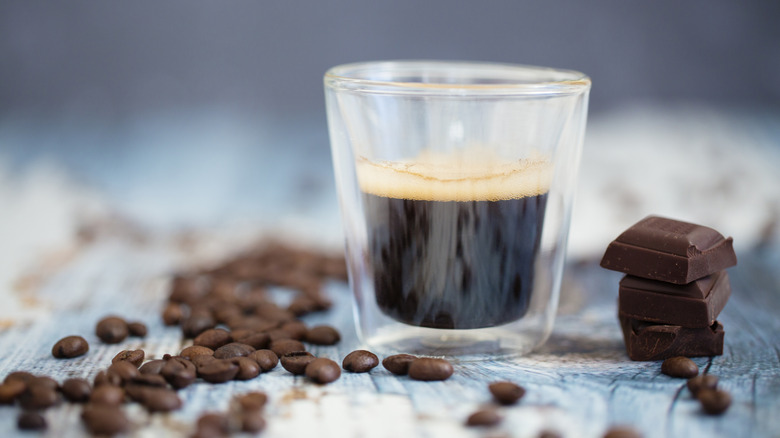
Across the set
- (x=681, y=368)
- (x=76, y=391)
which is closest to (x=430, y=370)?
(x=681, y=368)

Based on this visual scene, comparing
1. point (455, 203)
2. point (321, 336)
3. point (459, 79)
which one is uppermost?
point (459, 79)

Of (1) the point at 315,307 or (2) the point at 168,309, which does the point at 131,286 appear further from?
(1) the point at 315,307

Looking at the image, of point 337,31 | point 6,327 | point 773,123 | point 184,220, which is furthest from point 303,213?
point 773,123

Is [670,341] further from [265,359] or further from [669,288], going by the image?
[265,359]

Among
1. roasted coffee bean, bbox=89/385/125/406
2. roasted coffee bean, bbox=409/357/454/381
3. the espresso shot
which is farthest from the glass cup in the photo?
roasted coffee bean, bbox=89/385/125/406

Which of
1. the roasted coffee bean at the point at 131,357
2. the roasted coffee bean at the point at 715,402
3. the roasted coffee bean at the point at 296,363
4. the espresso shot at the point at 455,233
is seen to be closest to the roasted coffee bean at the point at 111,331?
the roasted coffee bean at the point at 131,357

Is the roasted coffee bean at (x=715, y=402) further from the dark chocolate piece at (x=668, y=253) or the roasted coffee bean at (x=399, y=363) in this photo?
the roasted coffee bean at (x=399, y=363)

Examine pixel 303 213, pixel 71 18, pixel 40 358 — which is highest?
pixel 71 18
